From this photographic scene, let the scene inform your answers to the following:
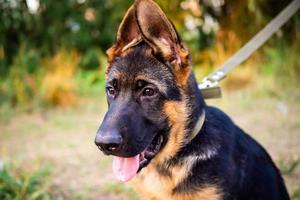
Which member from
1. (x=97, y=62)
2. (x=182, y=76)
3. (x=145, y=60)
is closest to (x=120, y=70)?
(x=145, y=60)

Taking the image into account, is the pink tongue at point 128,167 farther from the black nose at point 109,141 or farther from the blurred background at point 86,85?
the blurred background at point 86,85

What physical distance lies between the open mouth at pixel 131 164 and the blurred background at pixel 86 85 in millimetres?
1757

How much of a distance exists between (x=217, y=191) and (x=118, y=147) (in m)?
0.77

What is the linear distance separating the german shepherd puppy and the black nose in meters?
0.08

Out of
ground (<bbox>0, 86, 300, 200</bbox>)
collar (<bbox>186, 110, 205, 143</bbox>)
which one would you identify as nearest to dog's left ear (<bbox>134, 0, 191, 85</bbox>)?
collar (<bbox>186, 110, 205, 143</bbox>)

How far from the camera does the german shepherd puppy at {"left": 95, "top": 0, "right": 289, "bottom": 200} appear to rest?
11.6 ft

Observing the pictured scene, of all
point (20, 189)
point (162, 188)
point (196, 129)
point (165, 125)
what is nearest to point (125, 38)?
point (165, 125)

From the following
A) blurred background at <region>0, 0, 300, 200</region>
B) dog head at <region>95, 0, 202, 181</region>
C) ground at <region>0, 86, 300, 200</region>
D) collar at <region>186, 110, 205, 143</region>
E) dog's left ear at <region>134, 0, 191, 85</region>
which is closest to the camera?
dog head at <region>95, 0, 202, 181</region>

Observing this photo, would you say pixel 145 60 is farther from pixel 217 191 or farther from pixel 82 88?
pixel 82 88

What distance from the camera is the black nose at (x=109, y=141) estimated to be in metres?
3.27

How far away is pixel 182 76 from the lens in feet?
12.1

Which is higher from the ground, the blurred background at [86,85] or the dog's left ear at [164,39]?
the dog's left ear at [164,39]

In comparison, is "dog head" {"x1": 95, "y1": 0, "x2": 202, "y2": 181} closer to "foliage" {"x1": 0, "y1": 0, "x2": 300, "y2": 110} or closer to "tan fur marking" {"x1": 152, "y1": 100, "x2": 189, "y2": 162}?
"tan fur marking" {"x1": 152, "y1": 100, "x2": 189, "y2": 162}

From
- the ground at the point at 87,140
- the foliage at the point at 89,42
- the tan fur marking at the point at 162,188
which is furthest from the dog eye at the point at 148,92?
the foliage at the point at 89,42
